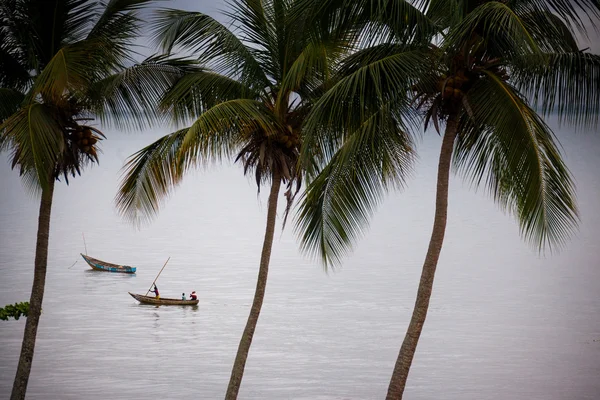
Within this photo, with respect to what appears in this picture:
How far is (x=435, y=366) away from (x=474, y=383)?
3.72 metres

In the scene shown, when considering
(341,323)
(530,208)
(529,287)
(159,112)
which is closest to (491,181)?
(530,208)

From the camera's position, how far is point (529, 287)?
95.6m

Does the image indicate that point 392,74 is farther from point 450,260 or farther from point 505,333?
point 450,260

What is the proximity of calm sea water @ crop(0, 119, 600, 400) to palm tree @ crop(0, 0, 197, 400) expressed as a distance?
1200 inches

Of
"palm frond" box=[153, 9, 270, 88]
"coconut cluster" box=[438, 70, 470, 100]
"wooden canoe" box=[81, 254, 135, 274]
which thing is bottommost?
"coconut cluster" box=[438, 70, 470, 100]

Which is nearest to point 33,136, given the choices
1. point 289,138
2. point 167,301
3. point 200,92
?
point 200,92

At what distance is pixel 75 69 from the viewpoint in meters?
12.3

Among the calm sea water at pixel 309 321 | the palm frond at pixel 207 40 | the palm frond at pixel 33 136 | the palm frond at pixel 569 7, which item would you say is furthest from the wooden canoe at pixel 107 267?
the palm frond at pixel 569 7

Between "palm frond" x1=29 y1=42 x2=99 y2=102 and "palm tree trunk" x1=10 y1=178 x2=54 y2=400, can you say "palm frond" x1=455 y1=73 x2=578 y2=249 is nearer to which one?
"palm frond" x1=29 y1=42 x2=99 y2=102

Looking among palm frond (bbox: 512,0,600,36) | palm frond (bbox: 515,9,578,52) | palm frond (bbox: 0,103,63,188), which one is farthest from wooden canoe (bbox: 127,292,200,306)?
palm frond (bbox: 512,0,600,36)

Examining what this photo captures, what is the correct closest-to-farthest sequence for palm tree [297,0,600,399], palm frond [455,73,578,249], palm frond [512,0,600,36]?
palm frond [512,0,600,36], palm frond [455,73,578,249], palm tree [297,0,600,399]

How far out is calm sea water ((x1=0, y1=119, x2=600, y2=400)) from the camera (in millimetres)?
50656

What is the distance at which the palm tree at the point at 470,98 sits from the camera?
9.42m

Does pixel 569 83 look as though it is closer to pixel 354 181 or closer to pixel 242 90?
pixel 354 181
